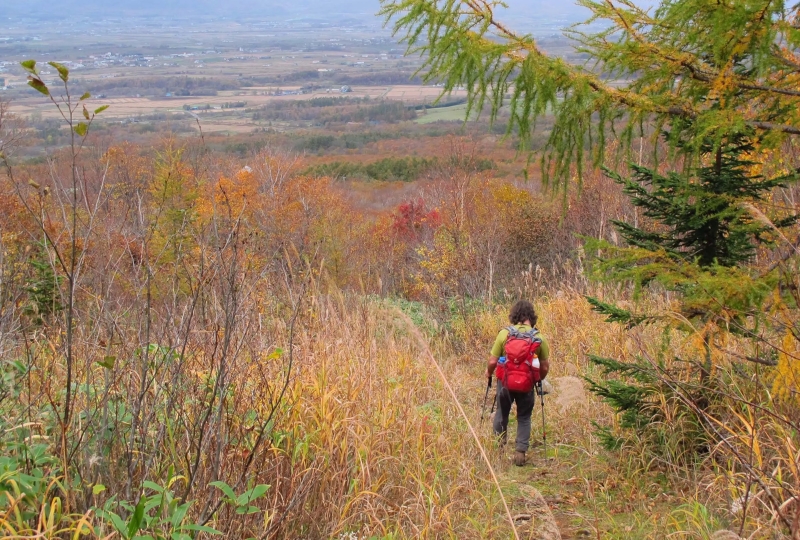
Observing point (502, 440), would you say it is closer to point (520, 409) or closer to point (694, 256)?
point (520, 409)

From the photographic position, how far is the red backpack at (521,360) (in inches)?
189

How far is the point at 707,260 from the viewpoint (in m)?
4.09

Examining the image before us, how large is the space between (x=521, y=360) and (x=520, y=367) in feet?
0.20

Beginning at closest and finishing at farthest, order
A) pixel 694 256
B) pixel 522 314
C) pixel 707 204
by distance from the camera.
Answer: pixel 707 204, pixel 694 256, pixel 522 314

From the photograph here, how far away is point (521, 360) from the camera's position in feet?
15.8

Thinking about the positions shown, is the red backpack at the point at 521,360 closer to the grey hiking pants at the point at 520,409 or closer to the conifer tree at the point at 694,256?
the grey hiking pants at the point at 520,409

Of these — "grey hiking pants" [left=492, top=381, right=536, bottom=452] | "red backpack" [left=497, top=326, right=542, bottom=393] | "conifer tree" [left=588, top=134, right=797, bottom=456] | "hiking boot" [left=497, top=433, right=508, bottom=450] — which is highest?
"conifer tree" [left=588, top=134, right=797, bottom=456]

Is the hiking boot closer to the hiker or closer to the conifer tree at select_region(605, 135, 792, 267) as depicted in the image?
the hiker

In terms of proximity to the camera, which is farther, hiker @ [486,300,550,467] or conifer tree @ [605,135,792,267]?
hiker @ [486,300,550,467]

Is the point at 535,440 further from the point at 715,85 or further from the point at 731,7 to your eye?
the point at 731,7

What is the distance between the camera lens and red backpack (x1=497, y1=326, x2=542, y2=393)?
4789 mm

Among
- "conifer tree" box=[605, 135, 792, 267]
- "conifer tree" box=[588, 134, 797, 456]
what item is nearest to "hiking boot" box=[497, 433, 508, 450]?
"conifer tree" box=[588, 134, 797, 456]

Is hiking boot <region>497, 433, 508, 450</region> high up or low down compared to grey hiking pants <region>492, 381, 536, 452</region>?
down

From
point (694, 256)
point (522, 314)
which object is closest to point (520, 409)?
point (522, 314)
